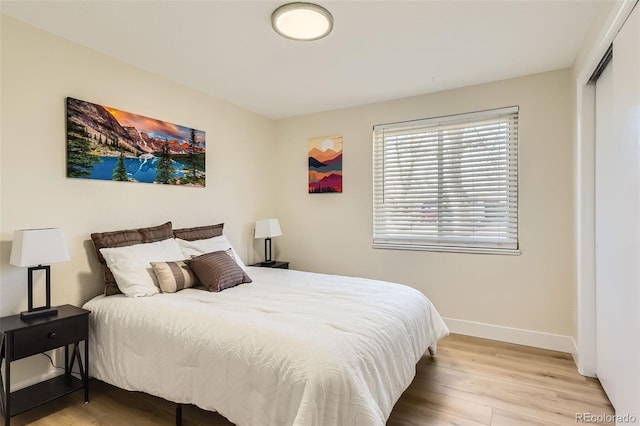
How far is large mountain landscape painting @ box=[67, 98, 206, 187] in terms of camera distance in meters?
2.51

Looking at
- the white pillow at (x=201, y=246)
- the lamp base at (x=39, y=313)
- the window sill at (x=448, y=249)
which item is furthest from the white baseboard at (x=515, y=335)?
the lamp base at (x=39, y=313)

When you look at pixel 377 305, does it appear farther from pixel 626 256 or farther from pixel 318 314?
pixel 626 256

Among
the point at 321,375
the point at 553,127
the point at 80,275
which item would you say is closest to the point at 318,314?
the point at 321,375

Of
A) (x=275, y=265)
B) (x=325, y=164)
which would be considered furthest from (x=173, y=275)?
(x=325, y=164)

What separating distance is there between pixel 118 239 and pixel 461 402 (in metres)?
2.77

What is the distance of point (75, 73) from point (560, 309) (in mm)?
4495

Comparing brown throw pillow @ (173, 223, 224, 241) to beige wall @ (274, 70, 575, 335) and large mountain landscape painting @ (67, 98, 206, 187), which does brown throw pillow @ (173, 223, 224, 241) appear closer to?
A: large mountain landscape painting @ (67, 98, 206, 187)

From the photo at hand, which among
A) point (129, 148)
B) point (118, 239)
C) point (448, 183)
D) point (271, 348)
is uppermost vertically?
point (129, 148)

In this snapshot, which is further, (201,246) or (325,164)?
(325,164)

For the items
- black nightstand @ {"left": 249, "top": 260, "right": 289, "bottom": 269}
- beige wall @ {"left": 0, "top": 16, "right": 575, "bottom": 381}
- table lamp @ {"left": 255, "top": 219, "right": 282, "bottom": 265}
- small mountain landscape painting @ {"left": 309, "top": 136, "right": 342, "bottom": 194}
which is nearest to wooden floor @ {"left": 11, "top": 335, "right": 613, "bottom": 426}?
beige wall @ {"left": 0, "top": 16, "right": 575, "bottom": 381}

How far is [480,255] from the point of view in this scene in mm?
→ 3305

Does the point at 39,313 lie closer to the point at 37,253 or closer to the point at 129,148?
the point at 37,253

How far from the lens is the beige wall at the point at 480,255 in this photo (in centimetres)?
298

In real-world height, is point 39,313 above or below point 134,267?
below
